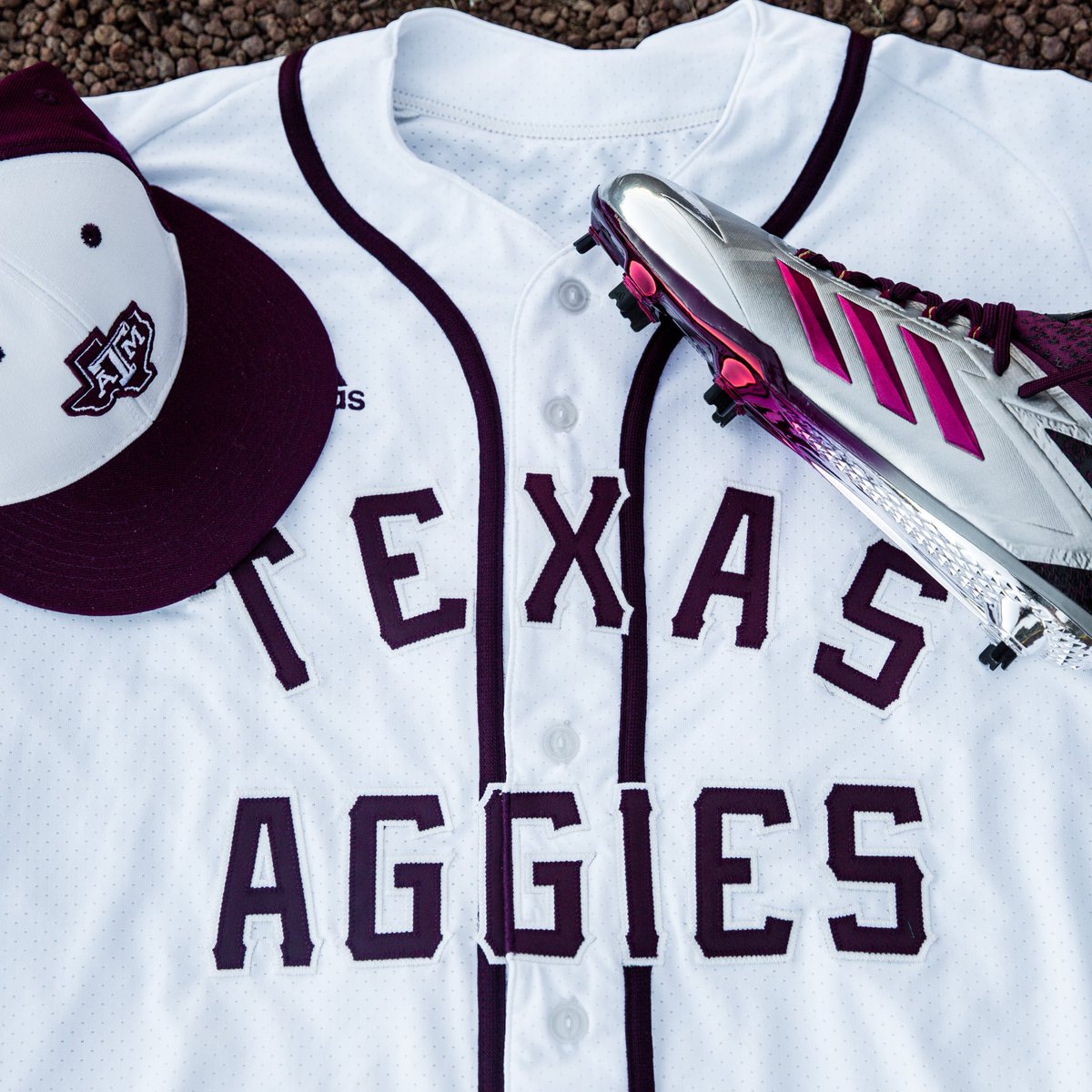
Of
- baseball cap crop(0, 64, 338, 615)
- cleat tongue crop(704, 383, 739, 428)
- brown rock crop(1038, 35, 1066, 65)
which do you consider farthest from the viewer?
brown rock crop(1038, 35, 1066, 65)

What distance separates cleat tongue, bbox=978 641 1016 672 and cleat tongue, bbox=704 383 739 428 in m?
0.29

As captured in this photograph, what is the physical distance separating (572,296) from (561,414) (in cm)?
11

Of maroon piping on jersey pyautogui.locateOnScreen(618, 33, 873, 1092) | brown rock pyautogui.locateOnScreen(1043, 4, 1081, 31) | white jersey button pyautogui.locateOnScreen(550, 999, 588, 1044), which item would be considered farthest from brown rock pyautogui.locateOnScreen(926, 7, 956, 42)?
white jersey button pyautogui.locateOnScreen(550, 999, 588, 1044)

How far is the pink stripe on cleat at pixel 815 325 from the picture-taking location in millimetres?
824

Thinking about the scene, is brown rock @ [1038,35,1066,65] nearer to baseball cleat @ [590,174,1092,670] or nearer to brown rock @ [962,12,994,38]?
brown rock @ [962,12,994,38]

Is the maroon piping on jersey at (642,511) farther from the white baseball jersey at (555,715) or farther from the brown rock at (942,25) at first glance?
the brown rock at (942,25)

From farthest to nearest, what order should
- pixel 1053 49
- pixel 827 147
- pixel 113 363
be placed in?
pixel 1053 49 < pixel 827 147 < pixel 113 363

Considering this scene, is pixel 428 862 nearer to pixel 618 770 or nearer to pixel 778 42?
pixel 618 770

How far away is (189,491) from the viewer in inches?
33.2

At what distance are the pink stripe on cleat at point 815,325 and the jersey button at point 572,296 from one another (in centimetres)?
17

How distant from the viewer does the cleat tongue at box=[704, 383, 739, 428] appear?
851mm

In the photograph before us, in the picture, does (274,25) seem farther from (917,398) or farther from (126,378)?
(917,398)

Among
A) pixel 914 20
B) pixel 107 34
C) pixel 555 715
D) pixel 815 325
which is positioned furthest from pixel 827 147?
pixel 107 34

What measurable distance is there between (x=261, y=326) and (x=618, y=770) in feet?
1.61
